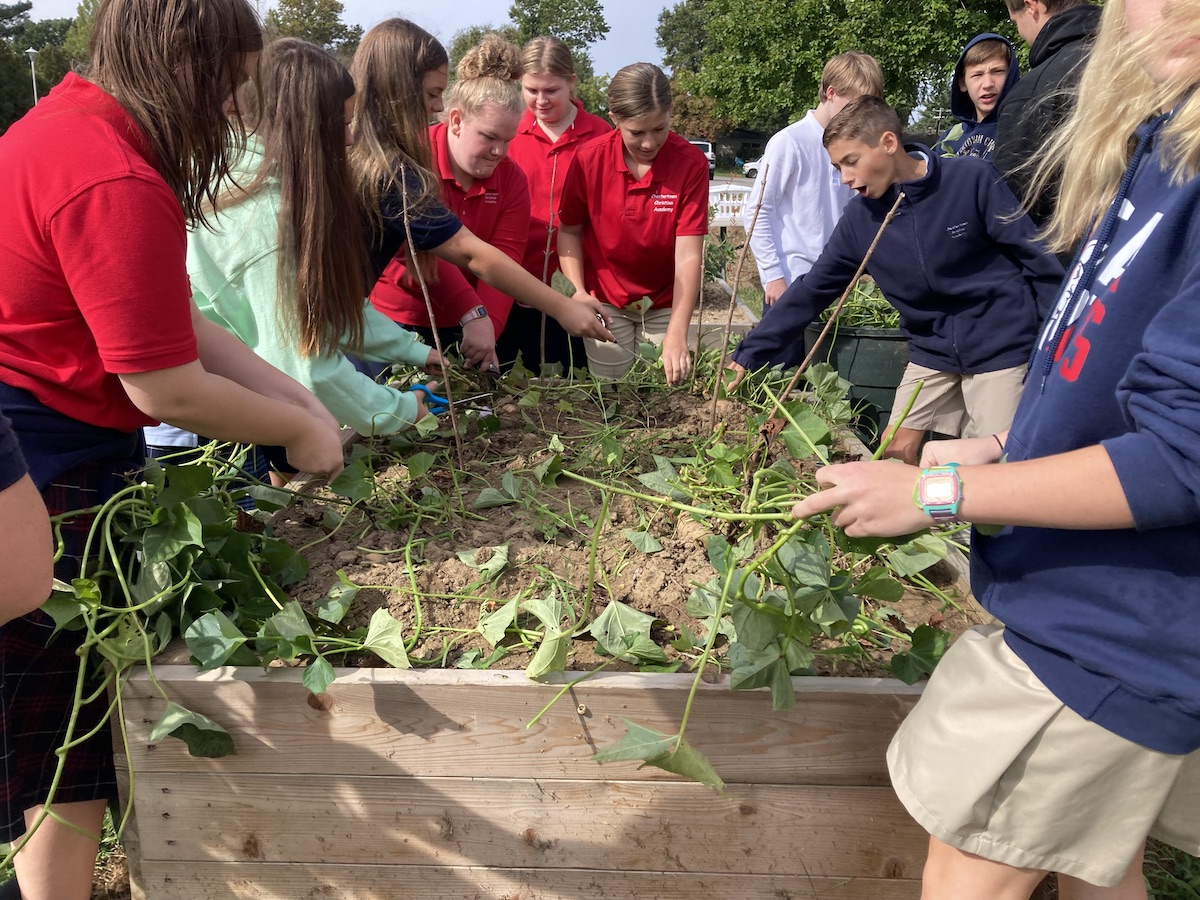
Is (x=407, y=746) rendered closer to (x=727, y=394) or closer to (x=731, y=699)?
(x=731, y=699)

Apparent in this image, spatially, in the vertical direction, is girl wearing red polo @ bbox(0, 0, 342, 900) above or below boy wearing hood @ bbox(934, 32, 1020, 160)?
below

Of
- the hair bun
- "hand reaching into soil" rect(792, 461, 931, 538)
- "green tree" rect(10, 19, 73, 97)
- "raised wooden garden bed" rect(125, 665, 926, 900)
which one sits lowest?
"raised wooden garden bed" rect(125, 665, 926, 900)

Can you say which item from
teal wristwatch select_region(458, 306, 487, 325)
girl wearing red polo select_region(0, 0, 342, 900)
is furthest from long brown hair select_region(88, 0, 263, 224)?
teal wristwatch select_region(458, 306, 487, 325)

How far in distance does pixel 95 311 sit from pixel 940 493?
3.70ft

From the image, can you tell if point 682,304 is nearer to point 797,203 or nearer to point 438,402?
point 438,402

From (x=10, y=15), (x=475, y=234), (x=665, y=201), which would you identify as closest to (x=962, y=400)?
(x=665, y=201)

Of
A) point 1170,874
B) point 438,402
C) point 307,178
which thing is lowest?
point 1170,874

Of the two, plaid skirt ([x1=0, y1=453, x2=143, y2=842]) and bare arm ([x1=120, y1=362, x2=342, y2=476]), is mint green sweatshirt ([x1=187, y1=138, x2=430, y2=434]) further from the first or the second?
plaid skirt ([x1=0, y1=453, x2=143, y2=842])

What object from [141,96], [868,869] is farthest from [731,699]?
[141,96]

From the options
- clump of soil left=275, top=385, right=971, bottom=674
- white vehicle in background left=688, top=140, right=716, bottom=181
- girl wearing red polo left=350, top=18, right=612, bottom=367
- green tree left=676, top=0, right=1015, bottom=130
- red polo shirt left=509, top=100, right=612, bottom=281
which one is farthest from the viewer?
green tree left=676, top=0, right=1015, bottom=130

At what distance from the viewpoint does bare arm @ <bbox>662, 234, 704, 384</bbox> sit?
2795 mm

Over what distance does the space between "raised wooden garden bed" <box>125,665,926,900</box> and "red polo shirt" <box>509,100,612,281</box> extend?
8.78 feet

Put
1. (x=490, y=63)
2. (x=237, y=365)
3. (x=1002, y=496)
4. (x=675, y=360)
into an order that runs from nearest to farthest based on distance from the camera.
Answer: (x=1002, y=496)
(x=237, y=365)
(x=675, y=360)
(x=490, y=63)

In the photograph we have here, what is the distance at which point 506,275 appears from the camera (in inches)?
97.2
